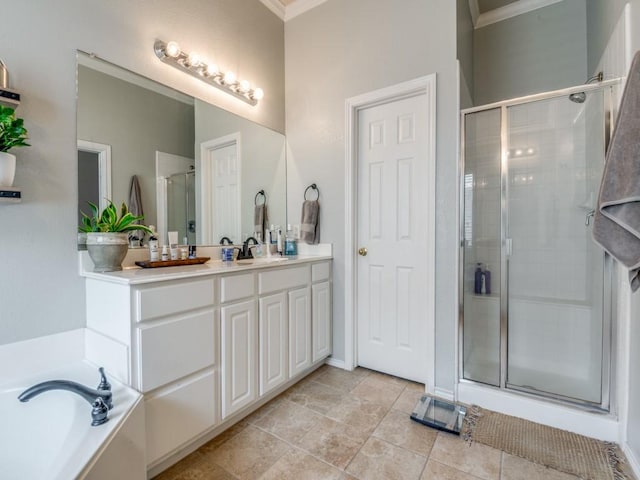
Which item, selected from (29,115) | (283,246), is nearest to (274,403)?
(283,246)

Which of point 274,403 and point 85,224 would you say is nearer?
point 85,224

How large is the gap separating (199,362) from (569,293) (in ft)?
7.39

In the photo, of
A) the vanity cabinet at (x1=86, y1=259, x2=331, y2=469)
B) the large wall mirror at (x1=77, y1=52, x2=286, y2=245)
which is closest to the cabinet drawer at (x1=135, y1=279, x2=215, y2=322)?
the vanity cabinet at (x1=86, y1=259, x2=331, y2=469)

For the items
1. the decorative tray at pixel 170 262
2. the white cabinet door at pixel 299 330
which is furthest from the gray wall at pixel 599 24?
the decorative tray at pixel 170 262

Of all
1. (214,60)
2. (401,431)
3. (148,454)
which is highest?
(214,60)

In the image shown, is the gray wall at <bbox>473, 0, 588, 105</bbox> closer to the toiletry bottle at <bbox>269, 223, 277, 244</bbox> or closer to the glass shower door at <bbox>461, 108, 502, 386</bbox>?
the glass shower door at <bbox>461, 108, 502, 386</bbox>

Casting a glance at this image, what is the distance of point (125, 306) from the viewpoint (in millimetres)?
1282

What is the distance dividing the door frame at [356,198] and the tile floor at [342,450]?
0.46 m

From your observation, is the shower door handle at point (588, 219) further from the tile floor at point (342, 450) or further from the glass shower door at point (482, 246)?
the tile floor at point (342, 450)

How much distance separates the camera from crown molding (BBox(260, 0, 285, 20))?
2553mm

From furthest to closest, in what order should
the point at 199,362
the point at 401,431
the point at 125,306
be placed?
the point at 401,431 < the point at 199,362 < the point at 125,306

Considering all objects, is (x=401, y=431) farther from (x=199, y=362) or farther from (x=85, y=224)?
(x=85, y=224)

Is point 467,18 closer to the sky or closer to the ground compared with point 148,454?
closer to the sky

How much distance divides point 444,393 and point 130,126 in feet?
8.29
